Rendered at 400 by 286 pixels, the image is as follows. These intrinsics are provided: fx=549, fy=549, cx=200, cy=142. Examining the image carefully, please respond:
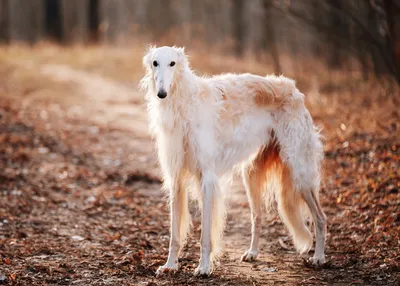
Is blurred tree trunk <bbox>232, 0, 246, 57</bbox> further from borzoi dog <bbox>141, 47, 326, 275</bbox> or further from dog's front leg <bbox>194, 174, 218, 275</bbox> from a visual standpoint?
dog's front leg <bbox>194, 174, 218, 275</bbox>

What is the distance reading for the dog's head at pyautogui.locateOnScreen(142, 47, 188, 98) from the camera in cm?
433

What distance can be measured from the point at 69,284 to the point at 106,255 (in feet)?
2.50

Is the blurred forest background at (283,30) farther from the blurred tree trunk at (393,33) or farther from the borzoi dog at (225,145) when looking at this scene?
the borzoi dog at (225,145)

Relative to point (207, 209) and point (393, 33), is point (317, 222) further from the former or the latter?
point (393, 33)

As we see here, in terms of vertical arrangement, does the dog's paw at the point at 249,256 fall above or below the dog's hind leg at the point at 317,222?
below

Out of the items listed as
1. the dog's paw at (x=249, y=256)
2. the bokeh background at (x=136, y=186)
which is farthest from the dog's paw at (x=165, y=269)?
the dog's paw at (x=249, y=256)

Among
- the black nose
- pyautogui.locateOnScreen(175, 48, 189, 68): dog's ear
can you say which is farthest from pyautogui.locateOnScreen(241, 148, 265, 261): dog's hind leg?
the black nose

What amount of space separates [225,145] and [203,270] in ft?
3.61

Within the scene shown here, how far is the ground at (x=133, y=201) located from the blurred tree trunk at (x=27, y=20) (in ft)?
57.8

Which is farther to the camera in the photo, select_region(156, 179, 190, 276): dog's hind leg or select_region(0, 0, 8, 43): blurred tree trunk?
select_region(0, 0, 8, 43): blurred tree trunk

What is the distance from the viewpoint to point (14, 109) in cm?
1093

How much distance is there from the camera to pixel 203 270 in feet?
14.6

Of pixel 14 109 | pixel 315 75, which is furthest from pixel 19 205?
pixel 315 75

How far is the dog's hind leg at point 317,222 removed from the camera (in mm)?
4879
